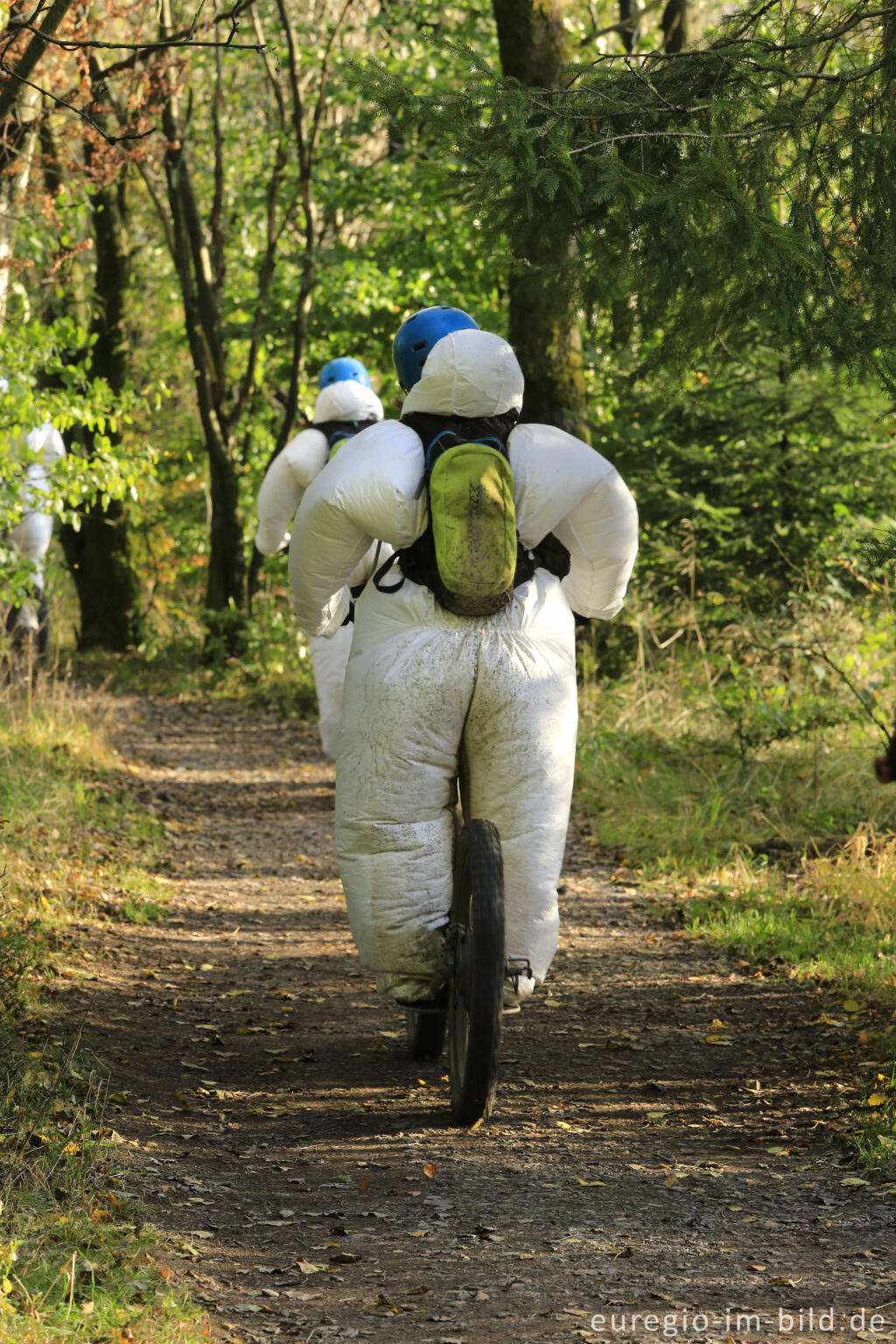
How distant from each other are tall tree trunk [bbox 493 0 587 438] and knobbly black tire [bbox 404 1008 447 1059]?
15.1 ft

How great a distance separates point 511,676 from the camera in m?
3.83

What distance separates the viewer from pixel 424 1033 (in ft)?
14.5

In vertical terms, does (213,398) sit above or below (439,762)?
above

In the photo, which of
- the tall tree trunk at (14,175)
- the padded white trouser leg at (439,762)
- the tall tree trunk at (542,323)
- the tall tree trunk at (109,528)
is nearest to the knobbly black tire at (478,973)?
the padded white trouser leg at (439,762)

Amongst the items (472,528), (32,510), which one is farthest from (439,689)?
(32,510)

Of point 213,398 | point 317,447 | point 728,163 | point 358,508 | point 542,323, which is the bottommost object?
point 358,508

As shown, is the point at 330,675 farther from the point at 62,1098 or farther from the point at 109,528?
the point at 109,528

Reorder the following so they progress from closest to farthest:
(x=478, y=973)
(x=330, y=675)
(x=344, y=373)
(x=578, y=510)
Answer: (x=478, y=973) < (x=578, y=510) < (x=344, y=373) < (x=330, y=675)

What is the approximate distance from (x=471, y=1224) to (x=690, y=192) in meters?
2.68

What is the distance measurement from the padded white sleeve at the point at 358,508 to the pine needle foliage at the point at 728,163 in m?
0.80

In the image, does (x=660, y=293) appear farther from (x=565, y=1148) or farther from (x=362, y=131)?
(x=362, y=131)

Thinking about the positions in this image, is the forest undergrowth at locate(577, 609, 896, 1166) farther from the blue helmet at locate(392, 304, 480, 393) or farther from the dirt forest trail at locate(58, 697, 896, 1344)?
the blue helmet at locate(392, 304, 480, 393)

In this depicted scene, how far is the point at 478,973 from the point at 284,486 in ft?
13.5

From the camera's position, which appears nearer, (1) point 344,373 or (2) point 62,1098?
(2) point 62,1098
